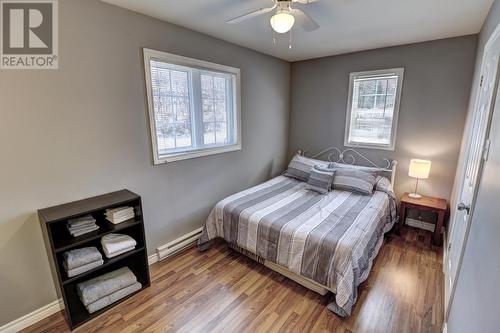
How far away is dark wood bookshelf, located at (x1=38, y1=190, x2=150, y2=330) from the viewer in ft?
5.51

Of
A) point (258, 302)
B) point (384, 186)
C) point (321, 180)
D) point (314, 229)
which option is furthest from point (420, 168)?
point (258, 302)

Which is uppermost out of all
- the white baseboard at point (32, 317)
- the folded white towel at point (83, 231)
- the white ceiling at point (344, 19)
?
the white ceiling at point (344, 19)

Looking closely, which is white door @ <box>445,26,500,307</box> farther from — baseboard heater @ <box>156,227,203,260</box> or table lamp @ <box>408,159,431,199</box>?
baseboard heater @ <box>156,227,203,260</box>

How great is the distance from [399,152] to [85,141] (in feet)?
12.3

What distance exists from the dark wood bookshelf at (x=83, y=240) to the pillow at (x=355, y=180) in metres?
2.45

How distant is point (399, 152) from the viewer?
3.27m

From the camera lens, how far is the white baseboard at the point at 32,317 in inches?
67.4

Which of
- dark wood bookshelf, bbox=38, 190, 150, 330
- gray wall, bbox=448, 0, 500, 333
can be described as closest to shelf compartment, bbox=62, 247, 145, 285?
dark wood bookshelf, bbox=38, 190, 150, 330

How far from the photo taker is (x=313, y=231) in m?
2.09

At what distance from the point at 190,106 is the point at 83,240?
1699 mm

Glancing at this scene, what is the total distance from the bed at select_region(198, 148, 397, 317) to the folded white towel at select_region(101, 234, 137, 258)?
85cm

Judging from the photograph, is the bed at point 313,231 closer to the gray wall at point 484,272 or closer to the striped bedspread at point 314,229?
the striped bedspread at point 314,229

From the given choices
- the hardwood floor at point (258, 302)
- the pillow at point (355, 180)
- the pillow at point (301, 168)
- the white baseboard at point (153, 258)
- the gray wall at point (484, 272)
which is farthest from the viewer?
the pillow at point (301, 168)

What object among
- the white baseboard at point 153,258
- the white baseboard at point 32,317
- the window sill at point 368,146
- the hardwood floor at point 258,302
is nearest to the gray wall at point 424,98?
the window sill at point 368,146
